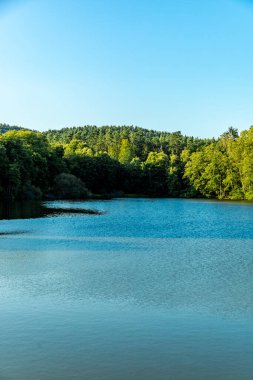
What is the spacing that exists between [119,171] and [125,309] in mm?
109844

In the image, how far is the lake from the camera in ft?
40.1

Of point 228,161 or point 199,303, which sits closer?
point 199,303

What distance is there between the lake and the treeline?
2226 inches

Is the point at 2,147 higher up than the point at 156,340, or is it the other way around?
the point at 2,147

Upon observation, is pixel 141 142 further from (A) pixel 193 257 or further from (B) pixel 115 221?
(A) pixel 193 257

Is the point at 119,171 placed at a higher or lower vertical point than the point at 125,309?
higher

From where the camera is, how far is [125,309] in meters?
17.2

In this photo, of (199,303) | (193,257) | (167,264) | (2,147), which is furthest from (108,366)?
(2,147)

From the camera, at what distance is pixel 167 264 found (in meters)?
26.1

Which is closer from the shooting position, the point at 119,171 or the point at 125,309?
the point at 125,309

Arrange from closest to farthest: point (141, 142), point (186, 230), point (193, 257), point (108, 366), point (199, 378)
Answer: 1. point (199, 378)
2. point (108, 366)
3. point (193, 257)
4. point (186, 230)
5. point (141, 142)

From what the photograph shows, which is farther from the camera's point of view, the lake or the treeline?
the treeline

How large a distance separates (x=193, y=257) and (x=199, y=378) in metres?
17.3

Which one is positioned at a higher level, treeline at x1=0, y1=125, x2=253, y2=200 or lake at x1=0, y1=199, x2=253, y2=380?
treeline at x1=0, y1=125, x2=253, y2=200
